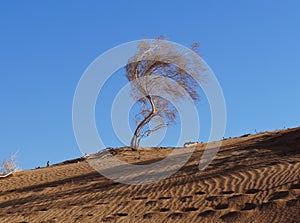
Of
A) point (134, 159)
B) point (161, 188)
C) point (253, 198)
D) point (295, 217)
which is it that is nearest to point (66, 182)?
point (134, 159)

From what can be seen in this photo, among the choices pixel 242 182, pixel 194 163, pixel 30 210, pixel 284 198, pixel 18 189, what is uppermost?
pixel 18 189

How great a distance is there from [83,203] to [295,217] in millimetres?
5245

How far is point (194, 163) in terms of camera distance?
1400 centimetres

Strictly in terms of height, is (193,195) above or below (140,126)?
below

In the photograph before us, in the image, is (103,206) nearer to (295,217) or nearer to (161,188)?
(161,188)

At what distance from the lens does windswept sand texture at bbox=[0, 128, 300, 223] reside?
8.30 metres

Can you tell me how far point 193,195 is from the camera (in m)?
9.91

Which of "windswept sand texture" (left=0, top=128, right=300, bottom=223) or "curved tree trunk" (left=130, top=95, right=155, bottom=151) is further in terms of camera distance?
"curved tree trunk" (left=130, top=95, right=155, bottom=151)

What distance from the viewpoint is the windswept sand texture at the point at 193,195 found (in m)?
8.30

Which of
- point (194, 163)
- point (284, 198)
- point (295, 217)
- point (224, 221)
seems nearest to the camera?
point (295, 217)

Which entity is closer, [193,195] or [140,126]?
[193,195]

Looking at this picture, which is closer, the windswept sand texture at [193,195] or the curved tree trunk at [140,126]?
the windswept sand texture at [193,195]

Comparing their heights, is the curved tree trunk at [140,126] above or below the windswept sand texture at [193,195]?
above

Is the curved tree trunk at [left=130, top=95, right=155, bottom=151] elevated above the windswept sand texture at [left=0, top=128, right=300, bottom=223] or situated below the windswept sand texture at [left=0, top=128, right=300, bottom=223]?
above
